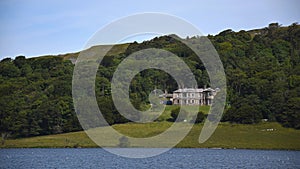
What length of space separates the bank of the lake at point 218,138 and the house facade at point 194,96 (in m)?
37.4

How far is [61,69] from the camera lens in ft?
626

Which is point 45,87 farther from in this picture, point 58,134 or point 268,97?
point 268,97

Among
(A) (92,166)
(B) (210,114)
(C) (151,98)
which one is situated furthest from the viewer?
(C) (151,98)

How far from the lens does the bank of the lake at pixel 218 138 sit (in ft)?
367

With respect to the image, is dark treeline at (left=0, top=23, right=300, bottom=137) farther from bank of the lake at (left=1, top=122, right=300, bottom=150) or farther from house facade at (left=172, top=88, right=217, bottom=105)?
house facade at (left=172, top=88, right=217, bottom=105)

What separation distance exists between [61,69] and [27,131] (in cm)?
5965

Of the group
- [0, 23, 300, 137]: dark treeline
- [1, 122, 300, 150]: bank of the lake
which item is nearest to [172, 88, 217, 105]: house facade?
[0, 23, 300, 137]: dark treeline

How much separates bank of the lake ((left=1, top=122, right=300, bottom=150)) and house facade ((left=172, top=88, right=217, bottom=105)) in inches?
1472

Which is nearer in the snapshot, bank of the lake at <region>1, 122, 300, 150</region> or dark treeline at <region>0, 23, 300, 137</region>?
bank of the lake at <region>1, 122, 300, 150</region>

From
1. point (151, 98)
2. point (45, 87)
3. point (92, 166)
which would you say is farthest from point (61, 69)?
point (92, 166)

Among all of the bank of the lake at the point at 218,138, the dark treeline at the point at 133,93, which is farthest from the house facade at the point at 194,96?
the bank of the lake at the point at 218,138

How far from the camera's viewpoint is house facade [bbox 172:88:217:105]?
170775mm

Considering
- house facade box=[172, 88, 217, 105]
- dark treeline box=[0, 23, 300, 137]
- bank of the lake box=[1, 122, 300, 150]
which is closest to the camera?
bank of the lake box=[1, 122, 300, 150]

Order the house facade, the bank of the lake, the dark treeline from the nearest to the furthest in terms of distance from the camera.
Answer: the bank of the lake, the dark treeline, the house facade
